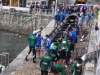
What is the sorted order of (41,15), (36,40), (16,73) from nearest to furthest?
1. (16,73)
2. (36,40)
3. (41,15)

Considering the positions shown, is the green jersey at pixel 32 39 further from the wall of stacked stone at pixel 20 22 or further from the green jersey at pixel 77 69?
the wall of stacked stone at pixel 20 22

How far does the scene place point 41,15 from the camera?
3434 centimetres

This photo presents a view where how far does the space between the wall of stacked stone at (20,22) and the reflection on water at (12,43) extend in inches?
Answer: 44.9

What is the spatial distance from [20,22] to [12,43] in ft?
25.2

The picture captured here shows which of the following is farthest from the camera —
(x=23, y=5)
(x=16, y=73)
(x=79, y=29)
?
(x=23, y=5)

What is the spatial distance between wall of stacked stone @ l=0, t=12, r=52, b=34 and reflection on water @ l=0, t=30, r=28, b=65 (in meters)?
1.14

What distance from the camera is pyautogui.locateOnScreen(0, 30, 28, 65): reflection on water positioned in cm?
2608

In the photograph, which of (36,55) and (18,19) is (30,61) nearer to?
(36,55)

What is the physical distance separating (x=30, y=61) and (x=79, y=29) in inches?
243

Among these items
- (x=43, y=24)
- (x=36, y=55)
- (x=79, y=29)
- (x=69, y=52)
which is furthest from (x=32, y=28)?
(x=69, y=52)

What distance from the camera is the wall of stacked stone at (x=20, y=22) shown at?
114ft

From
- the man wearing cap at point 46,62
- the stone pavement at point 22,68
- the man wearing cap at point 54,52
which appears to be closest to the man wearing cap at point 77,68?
the man wearing cap at point 46,62

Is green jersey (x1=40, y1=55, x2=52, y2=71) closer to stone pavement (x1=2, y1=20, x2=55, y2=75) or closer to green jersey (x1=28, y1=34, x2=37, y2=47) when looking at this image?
stone pavement (x1=2, y1=20, x2=55, y2=75)

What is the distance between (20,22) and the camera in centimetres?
3734
